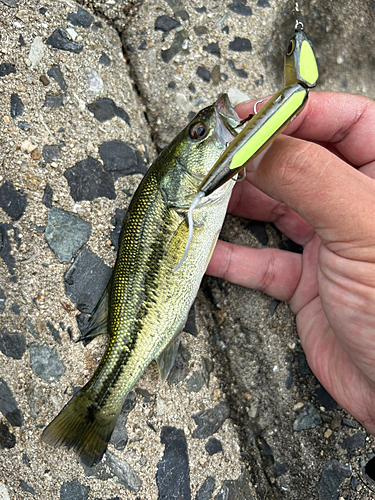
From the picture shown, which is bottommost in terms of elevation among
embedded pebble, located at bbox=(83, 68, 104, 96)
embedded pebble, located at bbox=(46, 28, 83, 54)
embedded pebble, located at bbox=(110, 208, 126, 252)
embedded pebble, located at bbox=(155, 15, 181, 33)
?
embedded pebble, located at bbox=(110, 208, 126, 252)

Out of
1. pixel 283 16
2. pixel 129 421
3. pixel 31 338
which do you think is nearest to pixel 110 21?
pixel 283 16

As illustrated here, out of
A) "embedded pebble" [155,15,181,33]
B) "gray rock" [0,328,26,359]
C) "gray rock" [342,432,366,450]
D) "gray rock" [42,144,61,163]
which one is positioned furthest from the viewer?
"embedded pebble" [155,15,181,33]

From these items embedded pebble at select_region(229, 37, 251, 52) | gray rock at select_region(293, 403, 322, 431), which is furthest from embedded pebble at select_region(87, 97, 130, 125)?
gray rock at select_region(293, 403, 322, 431)

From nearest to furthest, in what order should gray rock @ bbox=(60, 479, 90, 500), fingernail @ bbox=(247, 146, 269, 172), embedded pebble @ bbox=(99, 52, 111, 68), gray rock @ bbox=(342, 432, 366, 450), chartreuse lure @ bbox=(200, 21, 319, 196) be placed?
1. chartreuse lure @ bbox=(200, 21, 319, 196)
2. fingernail @ bbox=(247, 146, 269, 172)
3. gray rock @ bbox=(60, 479, 90, 500)
4. gray rock @ bbox=(342, 432, 366, 450)
5. embedded pebble @ bbox=(99, 52, 111, 68)

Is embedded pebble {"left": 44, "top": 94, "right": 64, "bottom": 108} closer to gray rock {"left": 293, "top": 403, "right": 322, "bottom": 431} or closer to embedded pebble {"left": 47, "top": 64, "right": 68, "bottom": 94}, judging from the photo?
embedded pebble {"left": 47, "top": 64, "right": 68, "bottom": 94}

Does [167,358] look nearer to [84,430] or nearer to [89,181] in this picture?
[84,430]

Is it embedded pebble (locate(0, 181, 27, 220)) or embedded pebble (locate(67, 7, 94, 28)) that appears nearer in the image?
embedded pebble (locate(0, 181, 27, 220))

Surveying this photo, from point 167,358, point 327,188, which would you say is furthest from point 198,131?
point 167,358

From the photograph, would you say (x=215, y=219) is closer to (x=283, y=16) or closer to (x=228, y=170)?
(x=228, y=170)
